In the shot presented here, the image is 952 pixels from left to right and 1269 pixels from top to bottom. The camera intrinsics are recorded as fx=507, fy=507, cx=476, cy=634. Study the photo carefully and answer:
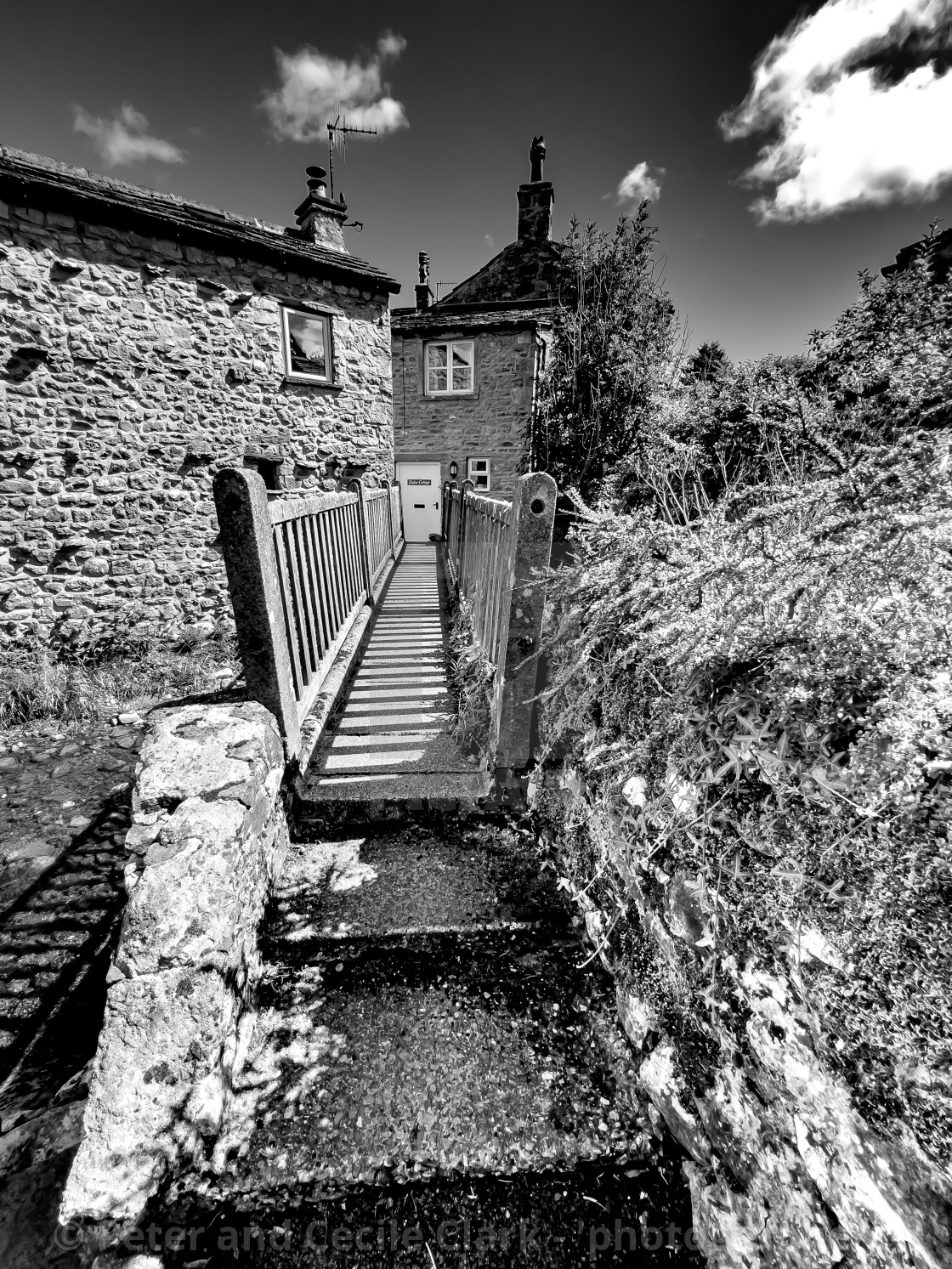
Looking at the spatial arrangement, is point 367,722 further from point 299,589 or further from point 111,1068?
point 111,1068

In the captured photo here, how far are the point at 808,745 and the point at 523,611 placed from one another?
4.71 ft

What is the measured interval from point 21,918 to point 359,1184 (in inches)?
119

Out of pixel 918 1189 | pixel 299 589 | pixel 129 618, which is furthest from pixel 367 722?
pixel 129 618

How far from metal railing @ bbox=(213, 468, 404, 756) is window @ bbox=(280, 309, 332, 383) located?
6542 millimetres

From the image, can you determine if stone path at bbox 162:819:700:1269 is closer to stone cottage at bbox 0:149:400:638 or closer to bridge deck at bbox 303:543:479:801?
bridge deck at bbox 303:543:479:801

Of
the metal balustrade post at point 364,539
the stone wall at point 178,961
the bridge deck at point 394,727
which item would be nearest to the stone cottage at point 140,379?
the metal balustrade post at point 364,539

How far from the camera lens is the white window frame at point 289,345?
9.23m

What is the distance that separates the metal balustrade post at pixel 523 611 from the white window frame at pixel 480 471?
1292 centimetres

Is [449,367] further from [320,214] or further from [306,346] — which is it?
[306,346]

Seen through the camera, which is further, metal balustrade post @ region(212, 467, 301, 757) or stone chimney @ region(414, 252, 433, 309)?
stone chimney @ region(414, 252, 433, 309)

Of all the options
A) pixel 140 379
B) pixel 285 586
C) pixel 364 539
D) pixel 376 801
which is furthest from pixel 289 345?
Result: pixel 376 801

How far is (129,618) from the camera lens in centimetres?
832

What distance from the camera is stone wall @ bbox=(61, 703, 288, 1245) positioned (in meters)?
1.25

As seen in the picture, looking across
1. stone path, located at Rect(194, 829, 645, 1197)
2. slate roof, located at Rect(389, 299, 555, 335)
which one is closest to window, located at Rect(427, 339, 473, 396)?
slate roof, located at Rect(389, 299, 555, 335)
